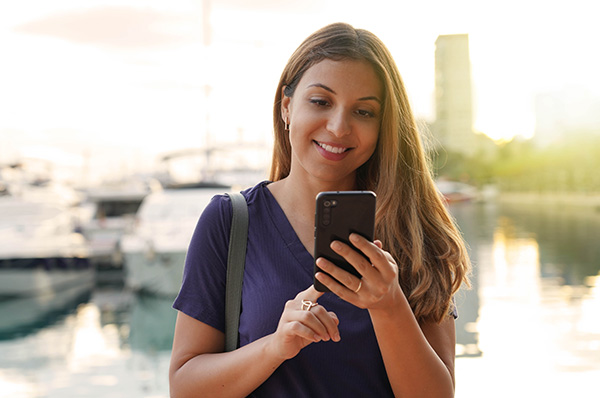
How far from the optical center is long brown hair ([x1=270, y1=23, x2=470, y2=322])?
121cm

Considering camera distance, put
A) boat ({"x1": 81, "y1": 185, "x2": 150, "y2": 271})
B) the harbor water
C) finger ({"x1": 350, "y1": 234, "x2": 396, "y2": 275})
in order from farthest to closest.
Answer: boat ({"x1": 81, "y1": 185, "x2": 150, "y2": 271}) → the harbor water → finger ({"x1": 350, "y1": 234, "x2": 396, "y2": 275})

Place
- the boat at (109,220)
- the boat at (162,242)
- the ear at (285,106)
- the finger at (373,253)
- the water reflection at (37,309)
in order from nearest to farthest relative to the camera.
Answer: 1. the finger at (373,253)
2. the ear at (285,106)
3. the water reflection at (37,309)
4. the boat at (162,242)
5. the boat at (109,220)

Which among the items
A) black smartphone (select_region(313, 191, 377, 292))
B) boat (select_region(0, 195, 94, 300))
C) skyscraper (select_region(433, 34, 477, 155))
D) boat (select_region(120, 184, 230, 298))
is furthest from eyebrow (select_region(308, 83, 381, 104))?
skyscraper (select_region(433, 34, 477, 155))

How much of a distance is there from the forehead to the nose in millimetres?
46

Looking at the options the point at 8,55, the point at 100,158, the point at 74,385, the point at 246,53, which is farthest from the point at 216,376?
the point at 100,158

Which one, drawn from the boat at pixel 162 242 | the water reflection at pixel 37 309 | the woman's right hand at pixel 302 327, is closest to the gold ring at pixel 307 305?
the woman's right hand at pixel 302 327

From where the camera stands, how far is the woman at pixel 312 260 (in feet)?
3.63

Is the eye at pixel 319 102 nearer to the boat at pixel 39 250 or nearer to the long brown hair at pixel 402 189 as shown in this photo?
the long brown hair at pixel 402 189

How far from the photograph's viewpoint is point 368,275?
953 mm

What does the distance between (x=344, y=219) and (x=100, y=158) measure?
19.8 metres

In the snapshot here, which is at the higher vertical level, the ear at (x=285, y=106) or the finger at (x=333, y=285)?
the ear at (x=285, y=106)

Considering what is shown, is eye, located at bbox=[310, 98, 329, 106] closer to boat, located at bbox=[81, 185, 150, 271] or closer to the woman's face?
the woman's face

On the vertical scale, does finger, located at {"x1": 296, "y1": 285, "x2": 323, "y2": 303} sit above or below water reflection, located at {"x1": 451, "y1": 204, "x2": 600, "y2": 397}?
above

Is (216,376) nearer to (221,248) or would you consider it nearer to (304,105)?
(221,248)
